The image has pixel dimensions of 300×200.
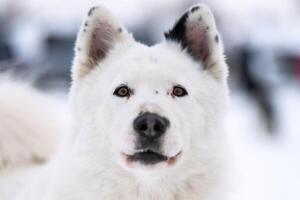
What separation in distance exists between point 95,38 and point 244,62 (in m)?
9.46

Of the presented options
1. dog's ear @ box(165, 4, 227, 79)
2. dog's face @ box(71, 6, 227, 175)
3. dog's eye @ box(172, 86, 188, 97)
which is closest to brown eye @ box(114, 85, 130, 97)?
dog's face @ box(71, 6, 227, 175)

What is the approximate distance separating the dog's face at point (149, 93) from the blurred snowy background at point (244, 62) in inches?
10.6

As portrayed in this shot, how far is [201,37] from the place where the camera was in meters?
3.47

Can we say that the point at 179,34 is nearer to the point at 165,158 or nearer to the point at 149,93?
the point at 149,93

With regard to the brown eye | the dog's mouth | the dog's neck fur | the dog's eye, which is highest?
the dog's eye

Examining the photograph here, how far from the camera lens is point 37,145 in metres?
4.12

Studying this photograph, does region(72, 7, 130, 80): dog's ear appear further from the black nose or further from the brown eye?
the black nose

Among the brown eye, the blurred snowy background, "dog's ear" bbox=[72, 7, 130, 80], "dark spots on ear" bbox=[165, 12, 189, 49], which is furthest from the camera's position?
the blurred snowy background

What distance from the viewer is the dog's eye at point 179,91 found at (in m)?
3.12

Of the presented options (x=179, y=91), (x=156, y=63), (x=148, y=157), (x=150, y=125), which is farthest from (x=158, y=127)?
(x=156, y=63)

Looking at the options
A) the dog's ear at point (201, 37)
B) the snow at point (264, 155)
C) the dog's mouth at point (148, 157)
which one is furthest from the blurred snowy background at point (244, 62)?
the dog's mouth at point (148, 157)

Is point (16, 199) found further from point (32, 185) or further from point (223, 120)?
point (223, 120)

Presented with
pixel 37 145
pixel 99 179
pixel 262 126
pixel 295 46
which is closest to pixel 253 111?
pixel 262 126

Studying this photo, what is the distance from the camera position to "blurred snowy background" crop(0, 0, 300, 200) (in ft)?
23.6
